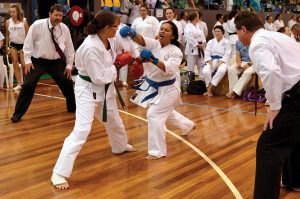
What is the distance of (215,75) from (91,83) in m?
4.89

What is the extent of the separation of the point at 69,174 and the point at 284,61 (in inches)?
79.9

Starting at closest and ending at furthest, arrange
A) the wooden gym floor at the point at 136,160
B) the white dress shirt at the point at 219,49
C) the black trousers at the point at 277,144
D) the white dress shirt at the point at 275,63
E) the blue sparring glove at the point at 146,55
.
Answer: the white dress shirt at the point at 275,63 < the black trousers at the point at 277,144 < the wooden gym floor at the point at 136,160 < the blue sparring glove at the point at 146,55 < the white dress shirt at the point at 219,49

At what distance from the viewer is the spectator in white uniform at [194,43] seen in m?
9.95

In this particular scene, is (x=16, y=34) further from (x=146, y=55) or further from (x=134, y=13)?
(x=146, y=55)

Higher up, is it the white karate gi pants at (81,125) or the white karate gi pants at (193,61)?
the white karate gi pants at (81,125)

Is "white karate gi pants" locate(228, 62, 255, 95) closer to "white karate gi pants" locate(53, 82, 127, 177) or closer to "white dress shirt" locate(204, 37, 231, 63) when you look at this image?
"white dress shirt" locate(204, 37, 231, 63)

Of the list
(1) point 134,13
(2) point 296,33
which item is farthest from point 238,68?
(1) point 134,13

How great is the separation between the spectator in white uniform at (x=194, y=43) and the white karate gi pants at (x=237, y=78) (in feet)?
5.69

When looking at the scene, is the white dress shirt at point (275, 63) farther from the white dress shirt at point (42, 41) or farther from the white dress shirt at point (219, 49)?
the white dress shirt at point (219, 49)

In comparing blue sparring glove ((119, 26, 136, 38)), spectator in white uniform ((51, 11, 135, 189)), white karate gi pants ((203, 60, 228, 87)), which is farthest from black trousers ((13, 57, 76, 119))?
white karate gi pants ((203, 60, 228, 87))

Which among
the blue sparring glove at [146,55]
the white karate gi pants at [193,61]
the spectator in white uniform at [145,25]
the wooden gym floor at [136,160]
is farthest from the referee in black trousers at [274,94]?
the spectator in white uniform at [145,25]

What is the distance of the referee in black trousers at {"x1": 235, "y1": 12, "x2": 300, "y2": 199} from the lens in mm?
2842

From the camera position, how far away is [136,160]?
4488 millimetres

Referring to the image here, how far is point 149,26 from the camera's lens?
10.2 meters
